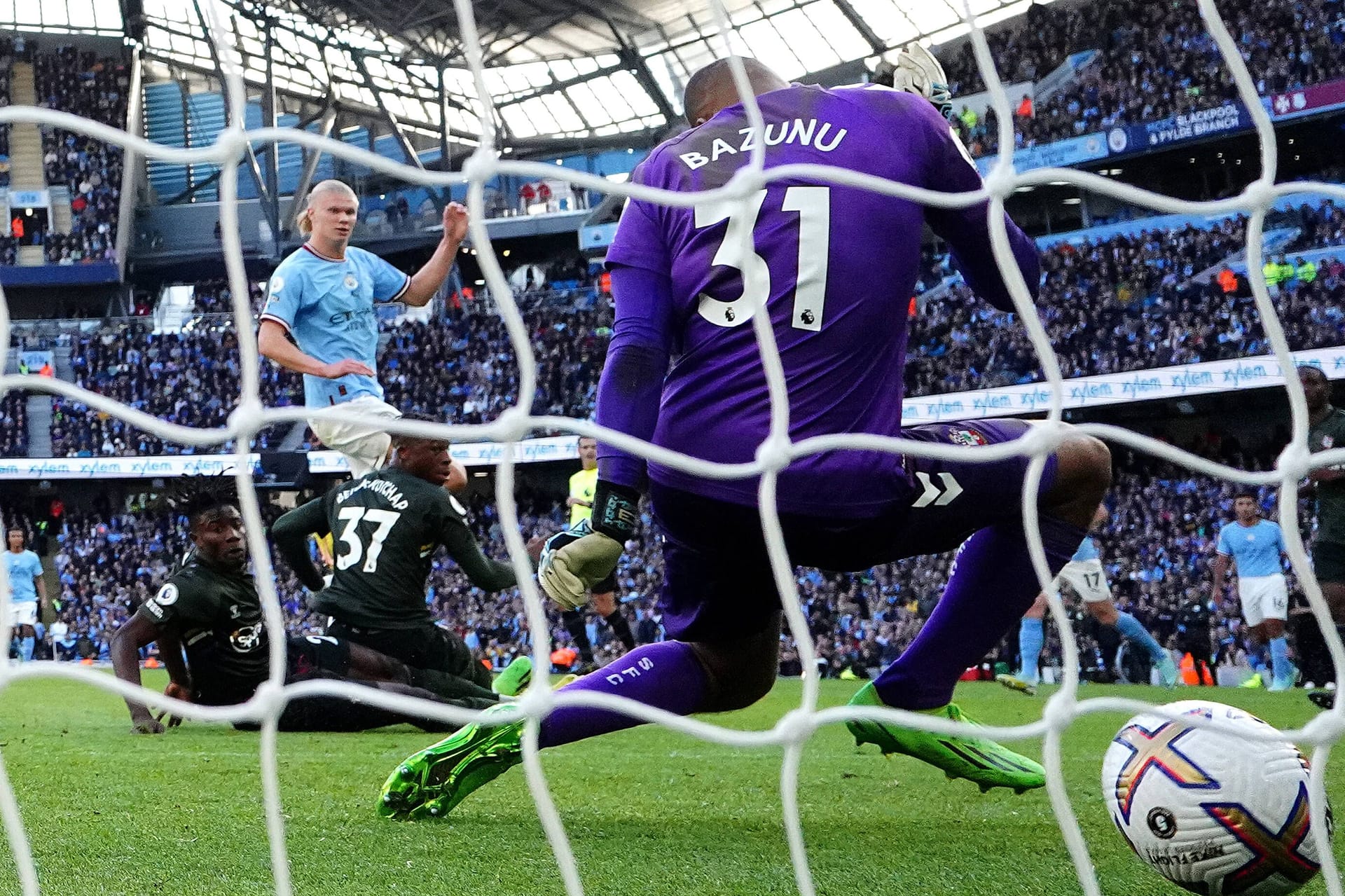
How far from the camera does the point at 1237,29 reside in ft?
71.1

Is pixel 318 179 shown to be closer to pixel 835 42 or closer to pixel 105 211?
pixel 105 211

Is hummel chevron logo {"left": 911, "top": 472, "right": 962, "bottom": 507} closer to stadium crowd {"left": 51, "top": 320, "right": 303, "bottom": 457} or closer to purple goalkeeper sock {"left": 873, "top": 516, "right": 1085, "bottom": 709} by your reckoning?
purple goalkeeper sock {"left": 873, "top": 516, "right": 1085, "bottom": 709}

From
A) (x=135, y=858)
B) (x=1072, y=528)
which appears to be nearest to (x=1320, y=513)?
(x=1072, y=528)

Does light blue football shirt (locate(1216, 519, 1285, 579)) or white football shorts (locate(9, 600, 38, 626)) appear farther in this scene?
white football shorts (locate(9, 600, 38, 626))

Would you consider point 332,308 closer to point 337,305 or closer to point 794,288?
point 337,305

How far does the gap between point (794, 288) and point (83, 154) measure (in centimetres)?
3091

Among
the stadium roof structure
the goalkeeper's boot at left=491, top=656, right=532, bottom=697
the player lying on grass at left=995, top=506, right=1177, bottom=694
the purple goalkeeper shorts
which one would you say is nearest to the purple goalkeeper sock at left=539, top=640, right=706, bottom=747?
the purple goalkeeper shorts

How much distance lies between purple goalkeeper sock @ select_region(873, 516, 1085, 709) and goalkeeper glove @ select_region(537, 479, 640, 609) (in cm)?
81

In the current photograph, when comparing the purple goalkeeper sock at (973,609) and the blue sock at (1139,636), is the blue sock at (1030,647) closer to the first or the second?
the blue sock at (1139,636)

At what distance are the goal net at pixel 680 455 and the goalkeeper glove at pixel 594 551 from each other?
425 mm

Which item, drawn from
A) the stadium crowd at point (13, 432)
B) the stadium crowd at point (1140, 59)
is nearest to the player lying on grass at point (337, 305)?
the stadium crowd at point (1140, 59)

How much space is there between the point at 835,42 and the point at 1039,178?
26044 mm

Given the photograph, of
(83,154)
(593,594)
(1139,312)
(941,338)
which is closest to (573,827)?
(593,594)

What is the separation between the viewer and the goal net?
5.32ft
